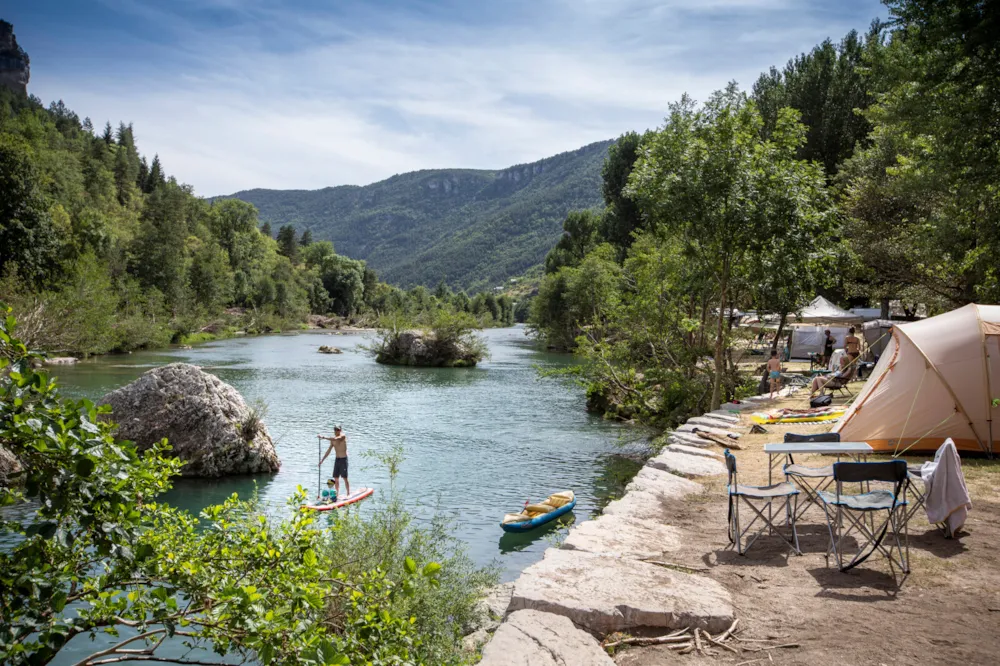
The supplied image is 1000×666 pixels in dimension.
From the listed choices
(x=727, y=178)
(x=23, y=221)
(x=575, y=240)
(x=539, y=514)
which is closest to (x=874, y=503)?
Result: (x=539, y=514)

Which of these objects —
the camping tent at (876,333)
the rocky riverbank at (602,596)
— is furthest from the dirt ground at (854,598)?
the camping tent at (876,333)

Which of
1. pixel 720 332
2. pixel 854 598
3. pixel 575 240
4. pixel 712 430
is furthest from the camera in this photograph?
pixel 575 240

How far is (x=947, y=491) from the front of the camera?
244 inches

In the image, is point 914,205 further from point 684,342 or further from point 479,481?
point 479,481

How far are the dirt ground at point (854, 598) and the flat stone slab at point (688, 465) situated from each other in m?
2.15

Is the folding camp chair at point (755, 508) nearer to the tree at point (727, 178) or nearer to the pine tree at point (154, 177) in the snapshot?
the tree at point (727, 178)

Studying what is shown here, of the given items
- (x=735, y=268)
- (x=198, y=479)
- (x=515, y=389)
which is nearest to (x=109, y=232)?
(x=515, y=389)

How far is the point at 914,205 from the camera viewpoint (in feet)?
82.2

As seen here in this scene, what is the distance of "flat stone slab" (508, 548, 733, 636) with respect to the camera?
4.74 meters

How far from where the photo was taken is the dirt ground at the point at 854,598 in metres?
4.26

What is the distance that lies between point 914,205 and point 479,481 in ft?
63.7

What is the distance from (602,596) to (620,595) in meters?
0.13

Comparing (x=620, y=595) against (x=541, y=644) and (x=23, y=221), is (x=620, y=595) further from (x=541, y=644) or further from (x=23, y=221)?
(x=23, y=221)

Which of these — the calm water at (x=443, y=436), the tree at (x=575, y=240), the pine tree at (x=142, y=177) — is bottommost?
the calm water at (x=443, y=436)
